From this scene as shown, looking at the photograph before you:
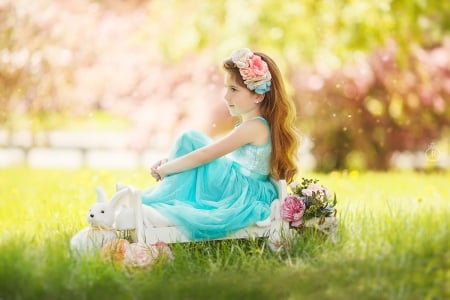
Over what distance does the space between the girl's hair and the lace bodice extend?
0.09ft

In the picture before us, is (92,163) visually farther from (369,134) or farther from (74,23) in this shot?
(369,134)

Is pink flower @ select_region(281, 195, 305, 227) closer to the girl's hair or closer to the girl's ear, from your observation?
the girl's hair

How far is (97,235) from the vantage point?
4.11m

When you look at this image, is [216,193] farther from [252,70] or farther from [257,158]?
[252,70]

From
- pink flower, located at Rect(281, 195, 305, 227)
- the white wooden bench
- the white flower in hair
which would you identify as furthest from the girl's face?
pink flower, located at Rect(281, 195, 305, 227)

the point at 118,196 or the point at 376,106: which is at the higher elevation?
the point at 376,106

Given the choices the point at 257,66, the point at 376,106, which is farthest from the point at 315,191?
the point at 376,106

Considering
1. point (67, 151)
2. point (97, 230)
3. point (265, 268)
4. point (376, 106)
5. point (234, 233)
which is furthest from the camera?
point (67, 151)

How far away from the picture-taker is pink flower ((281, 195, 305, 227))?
14.0 ft

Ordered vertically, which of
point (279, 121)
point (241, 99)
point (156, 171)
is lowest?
point (156, 171)

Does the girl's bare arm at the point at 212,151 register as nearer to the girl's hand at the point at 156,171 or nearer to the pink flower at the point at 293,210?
the girl's hand at the point at 156,171

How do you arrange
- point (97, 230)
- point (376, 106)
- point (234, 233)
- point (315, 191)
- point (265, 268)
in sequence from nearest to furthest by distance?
point (265, 268), point (97, 230), point (234, 233), point (315, 191), point (376, 106)

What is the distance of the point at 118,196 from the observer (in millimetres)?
4043

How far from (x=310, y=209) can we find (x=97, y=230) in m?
1.11
